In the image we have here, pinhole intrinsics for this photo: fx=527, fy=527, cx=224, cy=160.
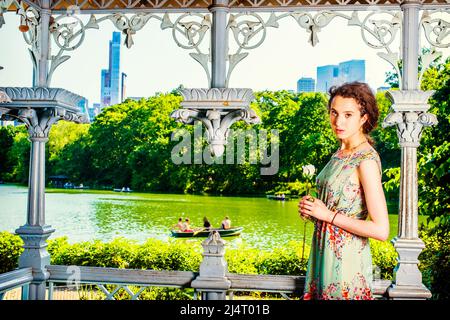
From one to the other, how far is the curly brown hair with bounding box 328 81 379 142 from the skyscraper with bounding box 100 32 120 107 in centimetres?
688

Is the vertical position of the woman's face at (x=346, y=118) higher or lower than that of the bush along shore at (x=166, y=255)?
higher

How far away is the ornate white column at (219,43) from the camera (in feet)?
9.27

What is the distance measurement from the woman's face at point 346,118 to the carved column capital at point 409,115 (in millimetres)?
520

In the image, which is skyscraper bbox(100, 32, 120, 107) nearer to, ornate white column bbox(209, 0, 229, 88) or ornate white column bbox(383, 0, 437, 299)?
ornate white column bbox(209, 0, 229, 88)

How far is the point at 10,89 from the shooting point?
2.86 m

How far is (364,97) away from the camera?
2186 millimetres

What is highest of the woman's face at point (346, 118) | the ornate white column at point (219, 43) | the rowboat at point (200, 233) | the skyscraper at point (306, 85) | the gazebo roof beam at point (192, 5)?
the skyscraper at point (306, 85)

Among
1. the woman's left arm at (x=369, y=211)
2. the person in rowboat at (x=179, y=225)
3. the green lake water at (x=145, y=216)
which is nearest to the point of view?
the woman's left arm at (x=369, y=211)

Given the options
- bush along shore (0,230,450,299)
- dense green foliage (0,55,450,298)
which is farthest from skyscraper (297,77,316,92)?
bush along shore (0,230,450,299)

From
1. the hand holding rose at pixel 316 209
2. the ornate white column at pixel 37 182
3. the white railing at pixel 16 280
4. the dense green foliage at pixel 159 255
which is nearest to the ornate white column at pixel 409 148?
the hand holding rose at pixel 316 209

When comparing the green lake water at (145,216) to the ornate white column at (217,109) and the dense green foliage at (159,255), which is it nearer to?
the dense green foliage at (159,255)

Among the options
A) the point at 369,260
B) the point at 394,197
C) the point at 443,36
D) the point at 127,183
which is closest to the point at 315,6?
the point at 443,36

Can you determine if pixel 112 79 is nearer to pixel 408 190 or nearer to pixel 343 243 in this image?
pixel 408 190

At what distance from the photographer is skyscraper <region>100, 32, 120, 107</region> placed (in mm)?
8805
